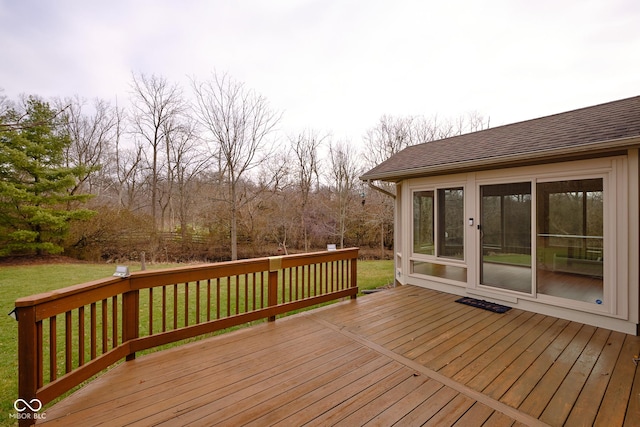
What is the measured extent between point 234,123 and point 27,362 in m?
9.25

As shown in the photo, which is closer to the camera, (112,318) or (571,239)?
(112,318)

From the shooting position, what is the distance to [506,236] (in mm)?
3945

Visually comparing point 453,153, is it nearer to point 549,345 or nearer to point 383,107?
point 549,345

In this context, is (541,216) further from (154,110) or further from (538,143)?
(154,110)

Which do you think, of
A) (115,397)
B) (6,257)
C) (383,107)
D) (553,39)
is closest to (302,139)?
(383,107)

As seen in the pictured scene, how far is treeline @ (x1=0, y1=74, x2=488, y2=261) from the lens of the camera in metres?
9.70

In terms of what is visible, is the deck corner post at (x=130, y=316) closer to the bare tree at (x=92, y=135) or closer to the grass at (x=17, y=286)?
the grass at (x=17, y=286)

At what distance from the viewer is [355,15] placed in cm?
619

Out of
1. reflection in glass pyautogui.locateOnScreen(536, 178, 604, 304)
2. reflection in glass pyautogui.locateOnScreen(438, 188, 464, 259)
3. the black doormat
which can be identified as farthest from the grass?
reflection in glass pyautogui.locateOnScreen(536, 178, 604, 304)

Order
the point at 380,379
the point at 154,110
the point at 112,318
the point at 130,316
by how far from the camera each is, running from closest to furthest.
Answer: the point at 380,379
the point at 130,316
the point at 112,318
the point at 154,110

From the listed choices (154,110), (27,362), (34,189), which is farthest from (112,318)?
(154,110)

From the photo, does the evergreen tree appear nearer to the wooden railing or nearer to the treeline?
the treeline

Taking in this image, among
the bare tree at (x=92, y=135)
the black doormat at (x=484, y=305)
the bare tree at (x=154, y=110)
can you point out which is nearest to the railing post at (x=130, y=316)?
the black doormat at (x=484, y=305)

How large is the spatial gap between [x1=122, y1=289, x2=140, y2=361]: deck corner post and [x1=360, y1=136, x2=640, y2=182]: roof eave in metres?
4.25
